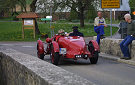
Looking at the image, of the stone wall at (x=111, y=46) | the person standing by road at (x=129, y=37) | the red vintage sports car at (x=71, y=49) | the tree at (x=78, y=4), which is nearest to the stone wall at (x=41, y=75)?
the red vintage sports car at (x=71, y=49)

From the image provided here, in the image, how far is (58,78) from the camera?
4469mm

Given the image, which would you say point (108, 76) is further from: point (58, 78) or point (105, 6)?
point (105, 6)

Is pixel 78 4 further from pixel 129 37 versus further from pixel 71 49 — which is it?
pixel 71 49

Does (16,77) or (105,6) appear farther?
(105,6)

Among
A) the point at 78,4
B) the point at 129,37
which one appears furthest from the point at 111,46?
the point at 78,4

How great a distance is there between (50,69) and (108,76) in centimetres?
488

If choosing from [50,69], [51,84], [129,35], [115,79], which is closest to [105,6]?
A: [129,35]

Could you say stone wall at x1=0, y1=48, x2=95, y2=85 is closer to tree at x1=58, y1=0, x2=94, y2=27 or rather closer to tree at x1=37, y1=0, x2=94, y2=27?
tree at x1=37, y1=0, x2=94, y2=27

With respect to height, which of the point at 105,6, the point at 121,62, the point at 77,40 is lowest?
the point at 121,62

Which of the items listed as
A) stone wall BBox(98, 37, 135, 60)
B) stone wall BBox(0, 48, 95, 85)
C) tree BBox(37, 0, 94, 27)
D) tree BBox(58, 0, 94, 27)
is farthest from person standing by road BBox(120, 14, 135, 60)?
tree BBox(58, 0, 94, 27)

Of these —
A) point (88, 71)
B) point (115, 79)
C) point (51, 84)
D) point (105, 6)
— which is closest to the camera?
point (51, 84)


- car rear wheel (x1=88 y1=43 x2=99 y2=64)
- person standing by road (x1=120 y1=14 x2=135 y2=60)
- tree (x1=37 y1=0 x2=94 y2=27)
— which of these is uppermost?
tree (x1=37 y1=0 x2=94 y2=27)

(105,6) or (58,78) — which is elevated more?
(105,6)

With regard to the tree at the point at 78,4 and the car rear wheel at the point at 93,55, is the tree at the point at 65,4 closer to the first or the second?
the tree at the point at 78,4
